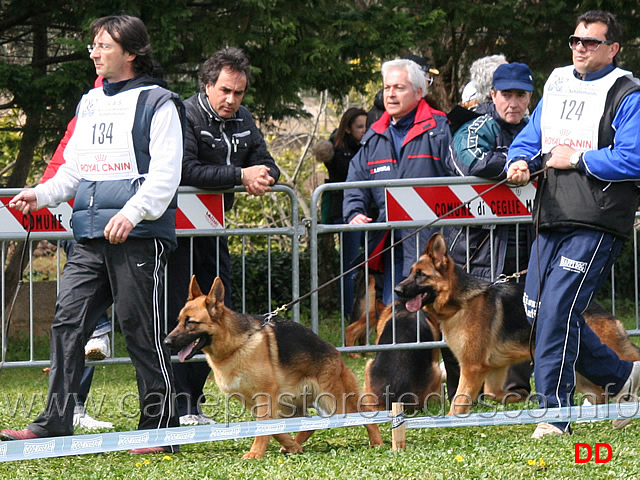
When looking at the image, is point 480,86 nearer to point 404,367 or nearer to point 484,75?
point 484,75

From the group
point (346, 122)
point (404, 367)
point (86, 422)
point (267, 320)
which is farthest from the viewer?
point (346, 122)

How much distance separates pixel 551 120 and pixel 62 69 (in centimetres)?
574

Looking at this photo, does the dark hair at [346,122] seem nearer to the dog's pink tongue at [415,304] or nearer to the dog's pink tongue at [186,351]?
the dog's pink tongue at [415,304]

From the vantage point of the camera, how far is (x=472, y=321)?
5.88 meters

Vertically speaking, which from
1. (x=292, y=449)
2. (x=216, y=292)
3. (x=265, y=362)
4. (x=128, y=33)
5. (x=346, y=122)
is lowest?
(x=292, y=449)

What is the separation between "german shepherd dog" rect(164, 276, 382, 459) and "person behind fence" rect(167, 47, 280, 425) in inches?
38.6

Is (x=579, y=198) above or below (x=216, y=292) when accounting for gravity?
above

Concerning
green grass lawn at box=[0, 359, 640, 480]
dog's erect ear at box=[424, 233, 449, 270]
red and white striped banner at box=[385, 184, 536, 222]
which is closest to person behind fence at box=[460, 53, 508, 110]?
red and white striped banner at box=[385, 184, 536, 222]

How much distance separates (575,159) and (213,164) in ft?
7.67

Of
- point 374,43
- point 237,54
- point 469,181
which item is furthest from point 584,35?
point 374,43

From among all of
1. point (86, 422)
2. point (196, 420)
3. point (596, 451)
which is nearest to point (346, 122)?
point (196, 420)

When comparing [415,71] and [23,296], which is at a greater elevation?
[415,71]

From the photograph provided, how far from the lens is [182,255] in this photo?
243 inches

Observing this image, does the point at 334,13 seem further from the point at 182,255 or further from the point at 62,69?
the point at 182,255
